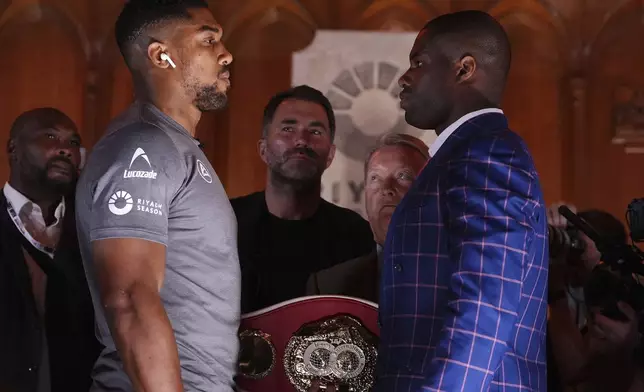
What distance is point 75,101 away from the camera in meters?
2.82

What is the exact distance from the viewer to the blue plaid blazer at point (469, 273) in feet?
4.18

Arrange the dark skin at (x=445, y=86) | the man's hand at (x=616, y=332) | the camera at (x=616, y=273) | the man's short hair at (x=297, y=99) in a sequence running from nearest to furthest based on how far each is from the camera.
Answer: the dark skin at (x=445, y=86), the camera at (x=616, y=273), the man's hand at (x=616, y=332), the man's short hair at (x=297, y=99)

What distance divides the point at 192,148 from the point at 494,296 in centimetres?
56

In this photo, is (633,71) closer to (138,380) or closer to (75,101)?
(75,101)

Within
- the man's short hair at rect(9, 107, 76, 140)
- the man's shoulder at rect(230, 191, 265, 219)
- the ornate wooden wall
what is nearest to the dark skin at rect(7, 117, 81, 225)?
the man's short hair at rect(9, 107, 76, 140)

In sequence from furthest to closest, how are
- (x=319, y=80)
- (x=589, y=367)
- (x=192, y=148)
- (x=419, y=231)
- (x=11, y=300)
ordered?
(x=319, y=80)
(x=11, y=300)
(x=589, y=367)
(x=192, y=148)
(x=419, y=231)

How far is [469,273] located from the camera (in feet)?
4.22

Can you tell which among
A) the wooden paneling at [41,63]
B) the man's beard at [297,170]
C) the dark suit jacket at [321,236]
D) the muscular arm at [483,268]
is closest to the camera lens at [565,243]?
the dark suit jacket at [321,236]

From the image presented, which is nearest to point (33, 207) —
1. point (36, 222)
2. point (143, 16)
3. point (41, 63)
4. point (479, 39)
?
point (36, 222)

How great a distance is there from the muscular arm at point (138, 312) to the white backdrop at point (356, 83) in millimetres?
1368

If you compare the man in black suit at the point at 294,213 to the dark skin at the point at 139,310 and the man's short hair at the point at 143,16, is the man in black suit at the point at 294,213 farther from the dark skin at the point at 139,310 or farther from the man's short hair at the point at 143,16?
the dark skin at the point at 139,310

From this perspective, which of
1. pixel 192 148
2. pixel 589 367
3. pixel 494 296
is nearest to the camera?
pixel 494 296

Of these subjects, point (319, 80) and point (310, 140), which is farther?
point (319, 80)

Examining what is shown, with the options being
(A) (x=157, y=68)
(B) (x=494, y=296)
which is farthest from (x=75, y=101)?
(B) (x=494, y=296)
